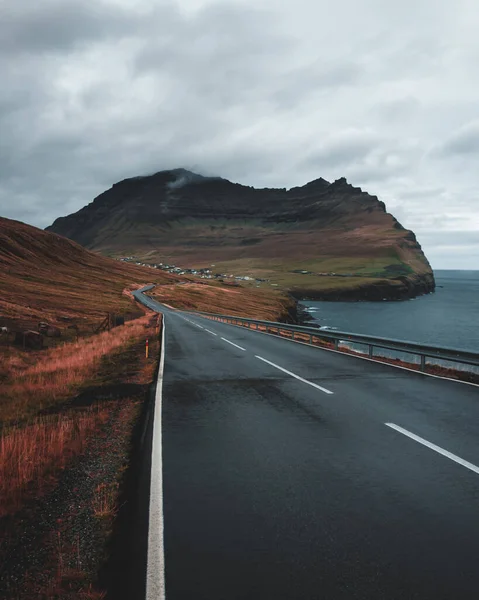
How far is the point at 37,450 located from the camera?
6.31 metres

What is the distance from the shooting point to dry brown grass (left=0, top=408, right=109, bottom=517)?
5105 millimetres

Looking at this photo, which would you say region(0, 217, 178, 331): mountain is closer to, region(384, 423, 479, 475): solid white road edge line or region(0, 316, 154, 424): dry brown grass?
region(0, 316, 154, 424): dry brown grass

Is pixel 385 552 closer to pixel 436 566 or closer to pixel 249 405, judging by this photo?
pixel 436 566

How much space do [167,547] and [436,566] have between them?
2.19 m

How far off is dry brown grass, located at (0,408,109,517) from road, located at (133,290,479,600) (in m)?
1.39

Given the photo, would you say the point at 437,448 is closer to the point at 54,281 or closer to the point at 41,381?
the point at 41,381

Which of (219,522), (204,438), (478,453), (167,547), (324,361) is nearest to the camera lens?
(167,547)

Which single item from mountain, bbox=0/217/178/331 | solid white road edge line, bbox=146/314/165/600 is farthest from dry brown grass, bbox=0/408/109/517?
mountain, bbox=0/217/178/331

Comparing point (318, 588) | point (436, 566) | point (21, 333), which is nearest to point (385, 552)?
point (436, 566)

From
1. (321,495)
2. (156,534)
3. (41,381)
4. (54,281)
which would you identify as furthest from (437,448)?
(54,281)

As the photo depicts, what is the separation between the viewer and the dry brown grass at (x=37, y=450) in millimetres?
5105

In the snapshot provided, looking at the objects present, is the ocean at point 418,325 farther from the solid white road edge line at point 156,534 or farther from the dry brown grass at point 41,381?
the solid white road edge line at point 156,534

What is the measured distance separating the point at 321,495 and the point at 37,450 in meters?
4.18

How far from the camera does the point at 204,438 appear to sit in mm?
6816
